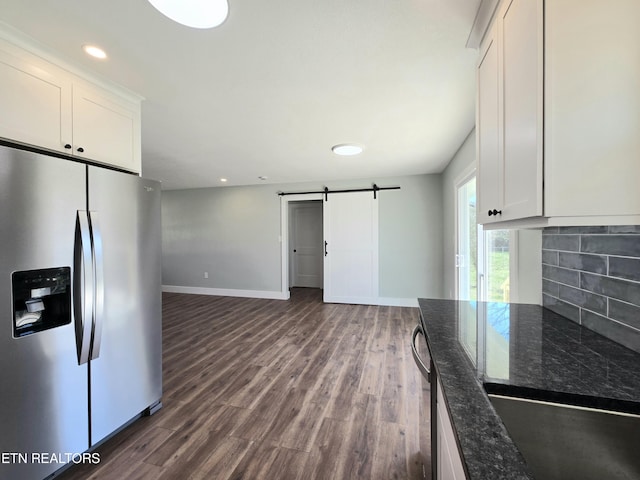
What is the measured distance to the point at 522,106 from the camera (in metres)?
0.89

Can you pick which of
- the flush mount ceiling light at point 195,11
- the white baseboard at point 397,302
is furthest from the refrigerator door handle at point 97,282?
the white baseboard at point 397,302

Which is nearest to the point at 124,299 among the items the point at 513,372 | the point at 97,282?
the point at 97,282

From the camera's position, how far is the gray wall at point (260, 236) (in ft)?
14.9

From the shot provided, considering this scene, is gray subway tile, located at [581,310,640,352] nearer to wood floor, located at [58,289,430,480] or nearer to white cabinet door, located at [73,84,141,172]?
wood floor, located at [58,289,430,480]

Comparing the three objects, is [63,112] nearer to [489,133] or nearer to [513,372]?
[489,133]

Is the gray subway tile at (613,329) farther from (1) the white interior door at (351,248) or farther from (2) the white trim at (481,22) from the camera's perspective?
(1) the white interior door at (351,248)

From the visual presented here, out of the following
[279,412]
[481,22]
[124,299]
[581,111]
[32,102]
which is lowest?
[279,412]

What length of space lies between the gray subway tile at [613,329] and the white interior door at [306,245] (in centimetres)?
568

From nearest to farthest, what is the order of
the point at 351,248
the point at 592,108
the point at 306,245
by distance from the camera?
the point at 592,108 → the point at 351,248 → the point at 306,245

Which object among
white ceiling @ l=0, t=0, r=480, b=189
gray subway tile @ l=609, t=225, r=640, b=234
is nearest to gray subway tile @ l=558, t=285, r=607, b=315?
gray subway tile @ l=609, t=225, r=640, b=234

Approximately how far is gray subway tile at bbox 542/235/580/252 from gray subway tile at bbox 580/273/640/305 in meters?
0.13

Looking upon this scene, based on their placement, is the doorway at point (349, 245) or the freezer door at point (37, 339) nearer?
the freezer door at point (37, 339)

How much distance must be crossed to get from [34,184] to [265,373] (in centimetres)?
210

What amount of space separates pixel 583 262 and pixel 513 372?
677mm
